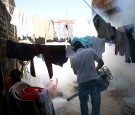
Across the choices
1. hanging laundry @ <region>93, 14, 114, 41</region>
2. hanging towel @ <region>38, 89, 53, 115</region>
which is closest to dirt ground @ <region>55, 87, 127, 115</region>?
hanging towel @ <region>38, 89, 53, 115</region>

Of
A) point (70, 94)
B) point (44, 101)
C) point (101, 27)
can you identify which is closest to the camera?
point (44, 101)

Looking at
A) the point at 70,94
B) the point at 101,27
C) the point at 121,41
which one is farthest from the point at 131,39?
the point at 70,94

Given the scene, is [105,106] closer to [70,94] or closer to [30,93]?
[70,94]

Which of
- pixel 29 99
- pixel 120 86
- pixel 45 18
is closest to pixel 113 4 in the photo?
pixel 120 86

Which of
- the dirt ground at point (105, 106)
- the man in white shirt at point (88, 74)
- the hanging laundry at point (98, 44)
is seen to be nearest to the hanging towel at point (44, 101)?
the man in white shirt at point (88, 74)

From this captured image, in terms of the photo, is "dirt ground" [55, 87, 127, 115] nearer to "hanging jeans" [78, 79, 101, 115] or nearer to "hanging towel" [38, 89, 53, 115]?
"hanging jeans" [78, 79, 101, 115]

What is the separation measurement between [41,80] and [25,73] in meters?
1.45

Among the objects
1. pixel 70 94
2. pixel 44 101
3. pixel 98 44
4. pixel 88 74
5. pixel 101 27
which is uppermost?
pixel 101 27

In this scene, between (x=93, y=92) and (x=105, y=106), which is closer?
(x=93, y=92)

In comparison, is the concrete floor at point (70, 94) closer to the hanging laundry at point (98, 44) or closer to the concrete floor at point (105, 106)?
the concrete floor at point (105, 106)

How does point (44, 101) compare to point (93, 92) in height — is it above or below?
below

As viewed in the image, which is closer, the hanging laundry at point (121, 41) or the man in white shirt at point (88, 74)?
the man in white shirt at point (88, 74)

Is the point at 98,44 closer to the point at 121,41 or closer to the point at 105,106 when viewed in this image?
the point at 121,41

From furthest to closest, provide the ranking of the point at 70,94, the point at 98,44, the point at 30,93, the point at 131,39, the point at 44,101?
the point at 70,94
the point at 98,44
the point at 131,39
the point at 30,93
the point at 44,101
